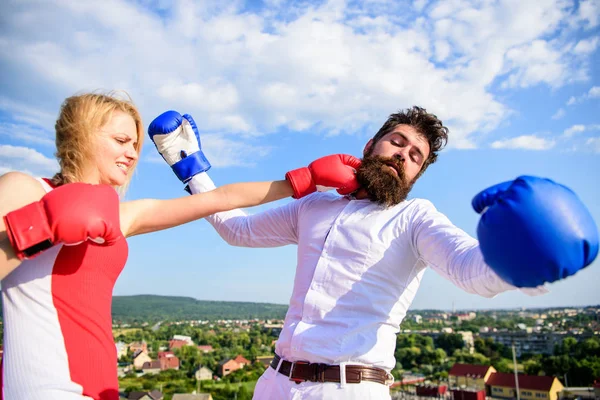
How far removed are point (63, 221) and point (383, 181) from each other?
1519 mm

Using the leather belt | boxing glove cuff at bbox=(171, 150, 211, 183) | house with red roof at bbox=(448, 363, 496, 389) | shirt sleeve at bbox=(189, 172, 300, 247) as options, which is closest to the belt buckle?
the leather belt

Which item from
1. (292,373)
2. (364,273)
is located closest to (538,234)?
(364,273)

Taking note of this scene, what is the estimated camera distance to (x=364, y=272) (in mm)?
2195

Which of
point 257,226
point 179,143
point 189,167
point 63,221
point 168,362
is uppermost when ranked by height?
point 179,143

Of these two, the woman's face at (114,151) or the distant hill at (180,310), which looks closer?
the woman's face at (114,151)

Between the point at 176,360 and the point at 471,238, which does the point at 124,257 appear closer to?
the point at 471,238

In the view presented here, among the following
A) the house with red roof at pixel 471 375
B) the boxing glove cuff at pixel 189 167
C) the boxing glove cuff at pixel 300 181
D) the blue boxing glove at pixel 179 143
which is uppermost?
the blue boxing glove at pixel 179 143

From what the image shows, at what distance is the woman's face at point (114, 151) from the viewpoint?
6.28 ft

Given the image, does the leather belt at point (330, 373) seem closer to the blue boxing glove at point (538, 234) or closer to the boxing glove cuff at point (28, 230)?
the blue boxing glove at point (538, 234)

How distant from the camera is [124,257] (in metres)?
1.85

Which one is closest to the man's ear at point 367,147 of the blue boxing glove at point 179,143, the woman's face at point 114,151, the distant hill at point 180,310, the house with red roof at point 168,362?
the blue boxing glove at point 179,143

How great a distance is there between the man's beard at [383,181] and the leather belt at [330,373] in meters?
0.83

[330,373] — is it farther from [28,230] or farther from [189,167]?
[189,167]

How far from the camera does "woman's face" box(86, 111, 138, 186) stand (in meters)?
1.91
